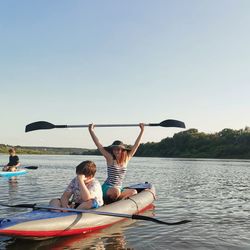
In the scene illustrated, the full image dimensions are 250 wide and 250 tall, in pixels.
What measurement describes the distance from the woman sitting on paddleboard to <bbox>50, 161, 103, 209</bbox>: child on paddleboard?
133cm

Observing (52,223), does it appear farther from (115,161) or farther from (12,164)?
(12,164)

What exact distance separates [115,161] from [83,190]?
1833 mm

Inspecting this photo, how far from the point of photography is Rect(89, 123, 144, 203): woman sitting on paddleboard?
32.3ft

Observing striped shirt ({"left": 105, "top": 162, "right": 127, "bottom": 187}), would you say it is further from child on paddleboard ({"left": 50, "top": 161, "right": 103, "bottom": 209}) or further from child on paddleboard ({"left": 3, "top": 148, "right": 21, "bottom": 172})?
child on paddleboard ({"left": 3, "top": 148, "right": 21, "bottom": 172})

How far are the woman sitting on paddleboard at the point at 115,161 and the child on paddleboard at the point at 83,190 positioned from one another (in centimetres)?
133

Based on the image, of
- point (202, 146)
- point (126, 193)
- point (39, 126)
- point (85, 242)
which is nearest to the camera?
point (85, 242)

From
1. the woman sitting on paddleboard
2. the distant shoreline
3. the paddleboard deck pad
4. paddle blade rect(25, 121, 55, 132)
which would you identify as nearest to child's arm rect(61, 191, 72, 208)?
the paddleboard deck pad

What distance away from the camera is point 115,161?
9.89 metres

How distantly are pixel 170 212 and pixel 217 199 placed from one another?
149 inches

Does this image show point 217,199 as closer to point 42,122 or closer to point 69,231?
point 42,122

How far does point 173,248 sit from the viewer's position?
7.77 meters

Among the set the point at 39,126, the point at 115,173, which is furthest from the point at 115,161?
the point at 39,126

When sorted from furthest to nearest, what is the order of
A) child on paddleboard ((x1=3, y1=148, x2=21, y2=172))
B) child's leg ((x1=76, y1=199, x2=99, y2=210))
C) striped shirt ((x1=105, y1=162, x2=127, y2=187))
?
child on paddleboard ((x1=3, y1=148, x2=21, y2=172)), striped shirt ((x1=105, y1=162, x2=127, y2=187)), child's leg ((x1=76, y1=199, x2=99, y2=210))

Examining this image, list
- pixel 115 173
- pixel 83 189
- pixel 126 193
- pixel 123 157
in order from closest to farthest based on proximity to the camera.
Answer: pixel 83 189, pixel 123 157, pixel 115 173, pixel 126 193
